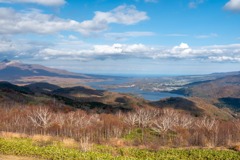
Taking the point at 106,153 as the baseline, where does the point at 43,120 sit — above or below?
below

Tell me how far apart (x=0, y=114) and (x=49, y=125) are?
2875cm

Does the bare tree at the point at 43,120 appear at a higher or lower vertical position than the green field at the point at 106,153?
lower

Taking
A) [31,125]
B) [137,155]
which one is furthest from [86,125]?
[137,155]

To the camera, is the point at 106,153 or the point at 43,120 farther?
the point at 43,120

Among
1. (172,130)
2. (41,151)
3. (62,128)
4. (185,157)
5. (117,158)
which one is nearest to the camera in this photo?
(117,158)

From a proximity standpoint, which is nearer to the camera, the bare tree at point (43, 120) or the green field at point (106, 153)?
the green field at point (106, 153)

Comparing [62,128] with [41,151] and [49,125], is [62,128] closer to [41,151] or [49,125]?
[49,125]

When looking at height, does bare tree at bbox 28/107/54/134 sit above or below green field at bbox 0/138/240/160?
below

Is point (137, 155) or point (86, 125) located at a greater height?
point (137, 155)

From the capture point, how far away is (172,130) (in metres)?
74.8

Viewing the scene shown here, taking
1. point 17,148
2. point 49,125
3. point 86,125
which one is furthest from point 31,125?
point 17,148

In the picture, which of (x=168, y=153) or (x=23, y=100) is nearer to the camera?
(x=168, y=153)

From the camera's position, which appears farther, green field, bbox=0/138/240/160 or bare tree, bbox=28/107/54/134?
bare tree, bbox=28/107/54/134

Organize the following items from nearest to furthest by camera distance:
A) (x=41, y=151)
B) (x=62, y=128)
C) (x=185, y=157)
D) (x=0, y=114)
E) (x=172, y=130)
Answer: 1. (x=41, y=151)
2. (x=185, y=157)
3. (x=172, y=130)
4. (x=62, y=128)
5. (x=0, y=114)
